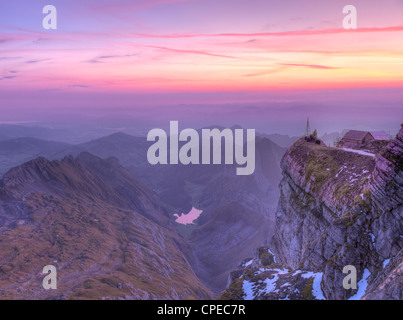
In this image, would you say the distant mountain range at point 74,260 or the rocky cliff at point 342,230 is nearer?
the rocky cliff at point 342,230

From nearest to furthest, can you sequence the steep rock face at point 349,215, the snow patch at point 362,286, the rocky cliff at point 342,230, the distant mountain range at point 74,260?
1. the snow patch at point 362,286
2. the rocky cliff at point 342,230
3. the steep rock face at point 349,215
4. the distant mountain range at point 74,260

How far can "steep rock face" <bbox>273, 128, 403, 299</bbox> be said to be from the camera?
3300 cm

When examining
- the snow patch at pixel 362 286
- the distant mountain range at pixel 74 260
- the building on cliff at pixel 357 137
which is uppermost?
the building on cliff at pixel 357 137

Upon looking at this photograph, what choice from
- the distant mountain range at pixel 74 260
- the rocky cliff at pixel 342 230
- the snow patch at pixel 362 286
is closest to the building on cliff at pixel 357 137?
the rocky cliff at pixel 342 230

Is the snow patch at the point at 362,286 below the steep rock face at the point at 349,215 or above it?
below

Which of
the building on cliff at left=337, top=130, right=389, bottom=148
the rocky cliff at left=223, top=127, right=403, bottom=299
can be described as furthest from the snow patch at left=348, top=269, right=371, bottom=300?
the building on cliff at left=337, top=130, right=389, bottom=148

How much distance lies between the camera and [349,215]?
38188 millimetres

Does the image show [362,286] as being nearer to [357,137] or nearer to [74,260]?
[357,137]

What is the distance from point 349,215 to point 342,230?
2124mm

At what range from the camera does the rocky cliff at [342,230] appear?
3269 centimetres

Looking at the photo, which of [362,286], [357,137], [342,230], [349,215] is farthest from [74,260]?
[362,286]

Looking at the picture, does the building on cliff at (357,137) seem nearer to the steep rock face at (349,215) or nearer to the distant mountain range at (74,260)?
the steep rock face at (349,215)
